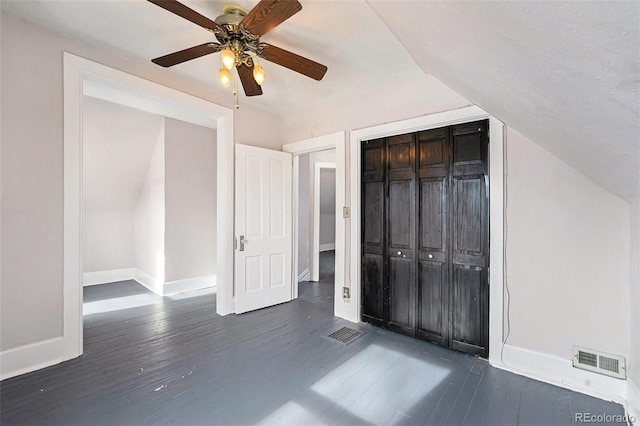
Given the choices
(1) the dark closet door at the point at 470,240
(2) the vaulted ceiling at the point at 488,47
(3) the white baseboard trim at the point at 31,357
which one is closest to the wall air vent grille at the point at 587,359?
(1) the dark closet door at the point at 470,240

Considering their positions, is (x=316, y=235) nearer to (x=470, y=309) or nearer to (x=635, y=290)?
(x=470, y=309)

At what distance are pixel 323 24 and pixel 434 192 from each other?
5.68 ft

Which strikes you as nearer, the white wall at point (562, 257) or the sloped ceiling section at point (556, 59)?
the sloped ceiling section at point (556, 59)

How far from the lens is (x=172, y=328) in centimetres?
297

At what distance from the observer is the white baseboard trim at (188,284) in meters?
4.17

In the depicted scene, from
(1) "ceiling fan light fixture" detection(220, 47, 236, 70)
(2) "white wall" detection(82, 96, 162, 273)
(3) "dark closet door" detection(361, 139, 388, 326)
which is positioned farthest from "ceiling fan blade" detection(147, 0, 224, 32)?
(2) "white wall" detection(82, 96, 162, 273)

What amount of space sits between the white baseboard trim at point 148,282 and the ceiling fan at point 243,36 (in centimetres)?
332

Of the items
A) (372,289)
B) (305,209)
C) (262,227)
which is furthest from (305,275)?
(372,289)

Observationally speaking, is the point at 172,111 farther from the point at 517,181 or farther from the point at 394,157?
the point at 517,181

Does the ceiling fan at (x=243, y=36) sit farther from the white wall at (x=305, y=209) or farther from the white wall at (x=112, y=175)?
the white wall at (x=305, y=209)

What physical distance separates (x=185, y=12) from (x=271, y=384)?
8.02 ft

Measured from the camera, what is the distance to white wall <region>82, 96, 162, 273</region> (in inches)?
149

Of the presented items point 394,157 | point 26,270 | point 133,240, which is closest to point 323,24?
point 394,157

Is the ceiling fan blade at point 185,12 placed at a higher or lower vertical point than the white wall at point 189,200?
higher
